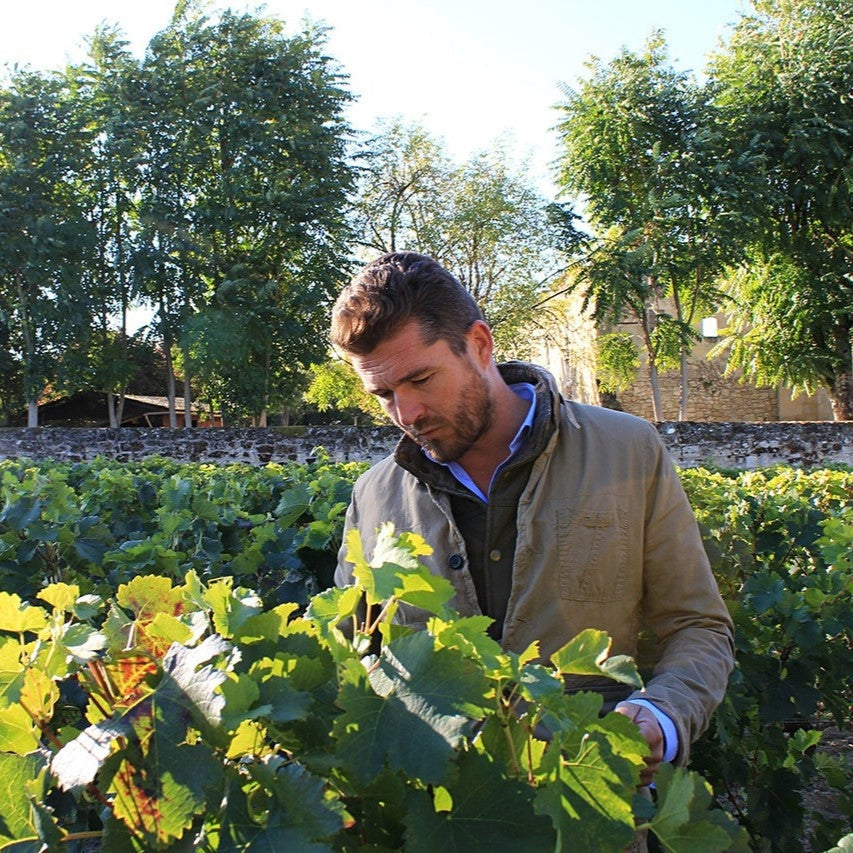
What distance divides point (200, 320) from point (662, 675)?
23.0m

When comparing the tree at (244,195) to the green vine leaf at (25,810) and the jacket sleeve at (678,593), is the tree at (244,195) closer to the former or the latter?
the jacket sleeve at (678,593)

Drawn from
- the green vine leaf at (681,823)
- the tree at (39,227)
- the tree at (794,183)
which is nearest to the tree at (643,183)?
the tree at (794,183)

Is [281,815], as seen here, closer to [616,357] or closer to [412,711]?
[412,711]

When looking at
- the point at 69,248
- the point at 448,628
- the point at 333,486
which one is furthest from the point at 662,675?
the point at 69,248

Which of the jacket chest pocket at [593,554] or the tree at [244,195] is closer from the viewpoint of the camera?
the jacket chest pocket at [593,554]

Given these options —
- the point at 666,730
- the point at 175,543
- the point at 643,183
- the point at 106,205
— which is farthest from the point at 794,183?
the point at 666,730

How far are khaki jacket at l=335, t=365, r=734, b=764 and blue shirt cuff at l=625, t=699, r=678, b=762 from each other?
0.22 metres

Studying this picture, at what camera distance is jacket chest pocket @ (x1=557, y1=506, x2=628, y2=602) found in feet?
5.84

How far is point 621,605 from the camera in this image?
1.81 meters

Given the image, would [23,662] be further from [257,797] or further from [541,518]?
[541,518]

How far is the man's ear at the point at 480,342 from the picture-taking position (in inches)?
74.5

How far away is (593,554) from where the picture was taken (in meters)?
1.78

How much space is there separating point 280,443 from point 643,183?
11.7 meters

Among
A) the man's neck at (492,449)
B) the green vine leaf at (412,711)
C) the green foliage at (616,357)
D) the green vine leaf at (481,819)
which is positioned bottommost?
the green vine leaf at (481,819)
